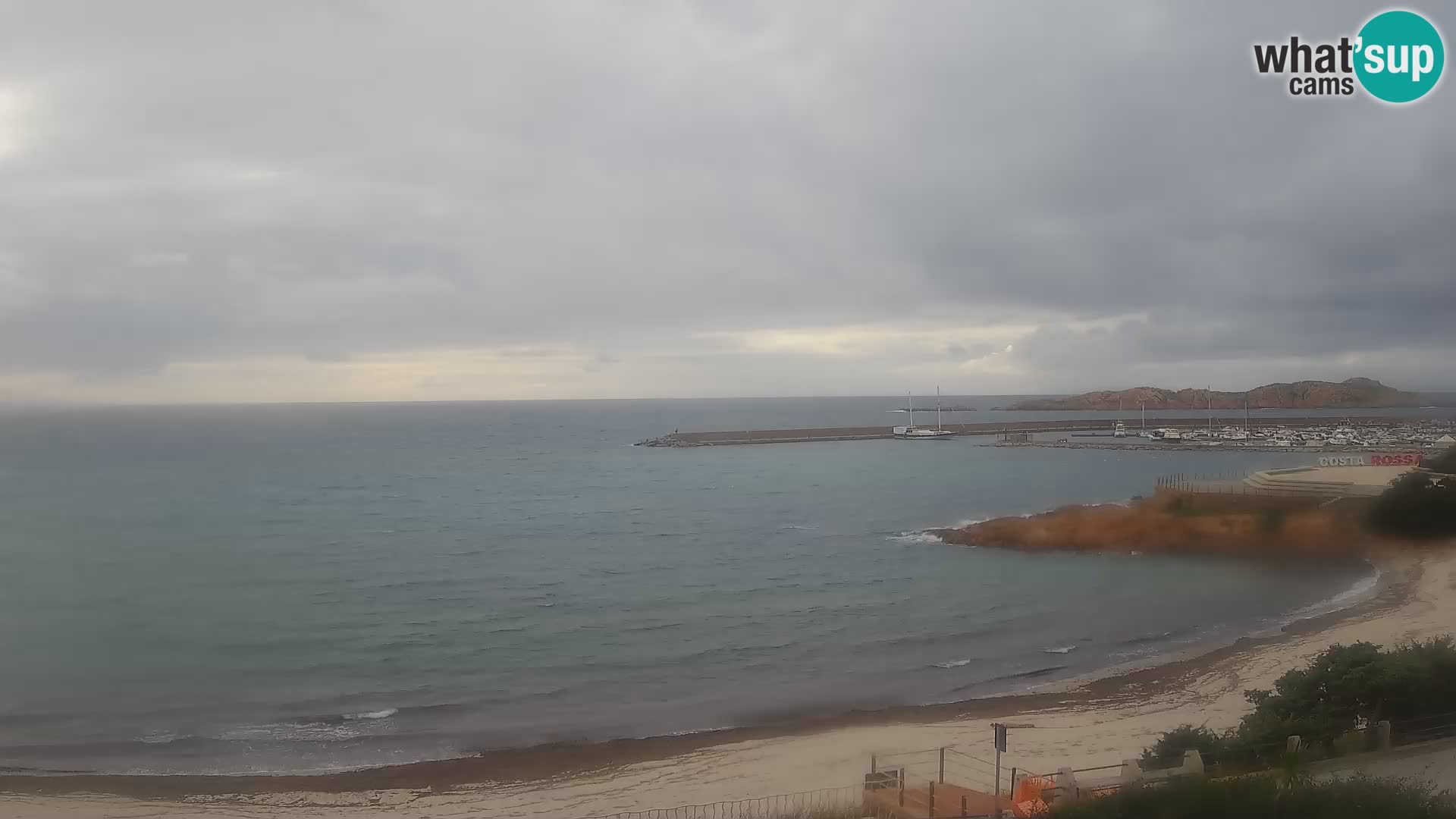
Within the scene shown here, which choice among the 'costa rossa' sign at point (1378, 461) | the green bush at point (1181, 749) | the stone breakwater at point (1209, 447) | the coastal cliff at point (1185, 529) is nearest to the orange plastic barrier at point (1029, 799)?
the green bush at point (1181, 749)

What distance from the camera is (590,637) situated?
2606 centimetres

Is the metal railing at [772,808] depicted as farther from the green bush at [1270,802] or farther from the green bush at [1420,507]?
the green bush at [1420,507]

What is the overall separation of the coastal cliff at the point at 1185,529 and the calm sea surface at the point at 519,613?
1.64 meters

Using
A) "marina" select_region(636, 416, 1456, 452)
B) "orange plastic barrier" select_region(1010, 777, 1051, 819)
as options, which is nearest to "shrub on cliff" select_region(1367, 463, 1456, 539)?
"orange plastic barrier" select_region(1010, 777, 1051, 819)

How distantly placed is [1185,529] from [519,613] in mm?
28415

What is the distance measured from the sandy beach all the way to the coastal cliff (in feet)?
47.6

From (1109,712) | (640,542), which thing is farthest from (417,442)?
(1109,712)

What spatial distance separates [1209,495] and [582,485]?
4670 centimetres

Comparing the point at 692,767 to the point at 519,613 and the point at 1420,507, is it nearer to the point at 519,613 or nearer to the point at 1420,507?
the point at 519,613

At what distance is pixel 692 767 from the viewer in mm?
15797

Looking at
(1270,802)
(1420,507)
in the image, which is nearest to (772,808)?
(1270,802)

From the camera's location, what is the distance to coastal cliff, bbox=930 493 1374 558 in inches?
1297

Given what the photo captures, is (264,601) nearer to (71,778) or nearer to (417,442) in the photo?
(71,778)

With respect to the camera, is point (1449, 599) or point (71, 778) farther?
point (1449, 599)
